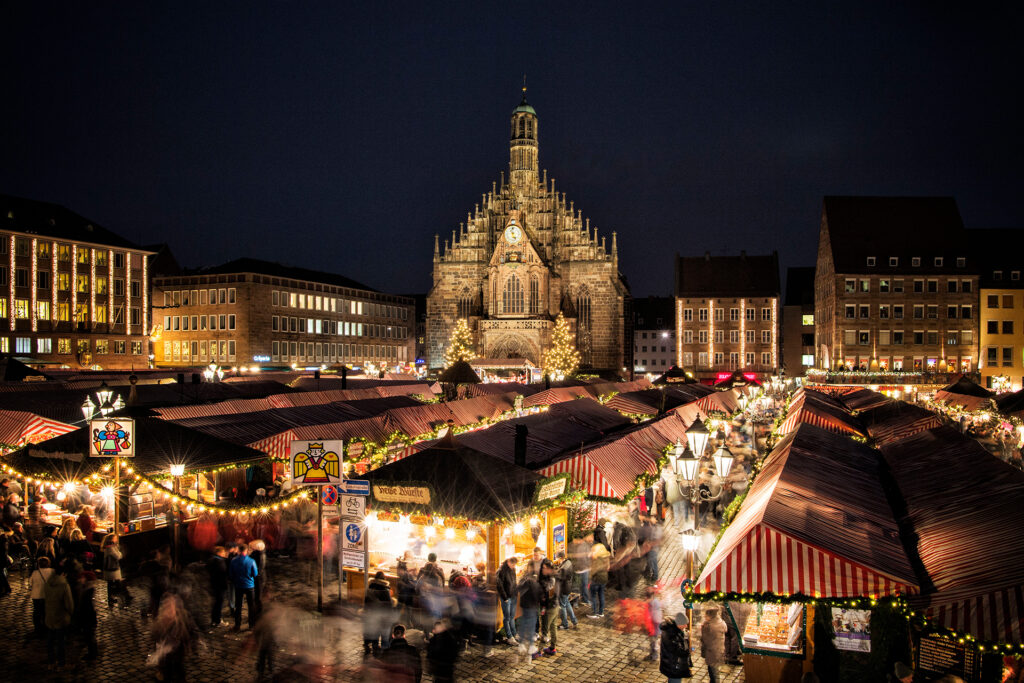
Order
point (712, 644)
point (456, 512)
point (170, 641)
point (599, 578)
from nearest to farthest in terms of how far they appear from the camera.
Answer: point (170, 641) < point (712, 644) < point (456, 512) < point (599, 578)

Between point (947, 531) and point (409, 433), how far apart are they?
45.8 feet

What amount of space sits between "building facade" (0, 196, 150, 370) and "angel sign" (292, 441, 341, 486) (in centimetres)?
4943

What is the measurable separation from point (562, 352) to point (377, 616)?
190 ft

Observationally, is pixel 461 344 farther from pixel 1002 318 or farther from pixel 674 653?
pixel 674 653

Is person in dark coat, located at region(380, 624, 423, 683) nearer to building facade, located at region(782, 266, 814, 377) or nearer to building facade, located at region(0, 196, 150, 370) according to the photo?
building facade, located at region(0, 196, 150, 370)

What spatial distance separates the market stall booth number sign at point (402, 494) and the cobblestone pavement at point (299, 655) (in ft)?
6.24

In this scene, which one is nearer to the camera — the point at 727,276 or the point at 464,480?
the point at 464,480

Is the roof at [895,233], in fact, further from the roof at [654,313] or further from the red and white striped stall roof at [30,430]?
the red and white striped stall roof at [30,430]

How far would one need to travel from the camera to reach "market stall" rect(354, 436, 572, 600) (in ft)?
35.6

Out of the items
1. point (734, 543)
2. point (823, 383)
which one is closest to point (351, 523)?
point (734, 543)

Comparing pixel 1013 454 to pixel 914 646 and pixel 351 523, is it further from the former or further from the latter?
pixel 351 523

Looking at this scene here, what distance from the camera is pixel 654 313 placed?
3868 inches

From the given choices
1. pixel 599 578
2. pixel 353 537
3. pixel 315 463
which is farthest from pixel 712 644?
pixel 315 463

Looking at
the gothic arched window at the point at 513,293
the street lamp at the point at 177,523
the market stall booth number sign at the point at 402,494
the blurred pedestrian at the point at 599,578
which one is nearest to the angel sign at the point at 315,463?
the market stall booth number sign at the point at 402,494
